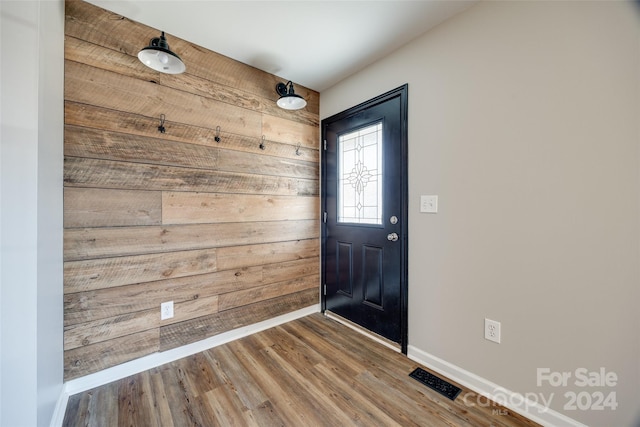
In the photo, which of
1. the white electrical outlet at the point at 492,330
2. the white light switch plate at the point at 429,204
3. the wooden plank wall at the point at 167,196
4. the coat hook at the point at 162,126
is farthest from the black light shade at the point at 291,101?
the white electrical outlet at the point at 492,330

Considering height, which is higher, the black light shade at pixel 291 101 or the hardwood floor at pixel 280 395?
the black light shade at pixel 291 101

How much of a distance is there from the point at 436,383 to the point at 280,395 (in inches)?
39.8

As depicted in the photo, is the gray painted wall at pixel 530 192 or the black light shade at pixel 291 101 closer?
the gray painted wall at pixel 530 192

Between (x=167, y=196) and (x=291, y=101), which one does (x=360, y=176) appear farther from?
(x=167, y=196)

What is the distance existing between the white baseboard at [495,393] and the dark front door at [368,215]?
21 centimetres

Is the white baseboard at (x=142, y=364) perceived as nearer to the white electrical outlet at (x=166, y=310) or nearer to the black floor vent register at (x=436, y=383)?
the white electrical outlet at (x=166, y=310)

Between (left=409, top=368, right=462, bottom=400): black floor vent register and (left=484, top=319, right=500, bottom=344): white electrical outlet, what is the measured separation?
40 centimetres

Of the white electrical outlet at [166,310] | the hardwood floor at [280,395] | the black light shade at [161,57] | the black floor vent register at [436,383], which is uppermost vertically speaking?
the black light shade at [161,57]

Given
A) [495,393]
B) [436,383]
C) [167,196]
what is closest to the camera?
[495,393]

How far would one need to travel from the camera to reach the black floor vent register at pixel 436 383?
1.59 meters

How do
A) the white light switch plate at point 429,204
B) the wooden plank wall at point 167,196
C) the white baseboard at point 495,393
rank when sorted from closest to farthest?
the white baseboard at point 495,393
the wooden plank wall at point 167,196
the white light switch plate at point 429,204

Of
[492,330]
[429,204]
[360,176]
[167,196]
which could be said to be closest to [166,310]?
[167,196]

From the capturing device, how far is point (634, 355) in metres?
1.13

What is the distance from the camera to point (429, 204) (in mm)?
1858
